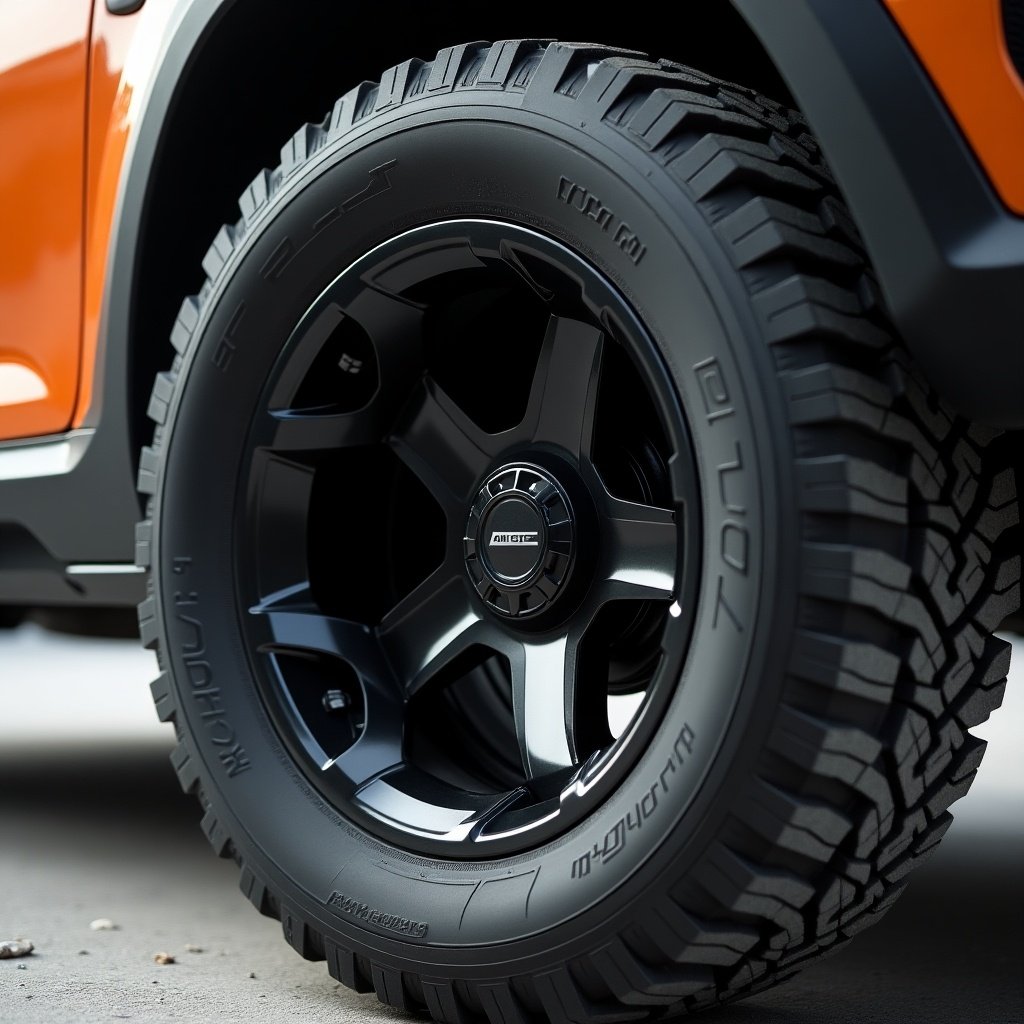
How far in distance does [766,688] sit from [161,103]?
4.31 ft

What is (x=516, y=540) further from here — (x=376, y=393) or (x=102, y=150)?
(x=102, y=150)

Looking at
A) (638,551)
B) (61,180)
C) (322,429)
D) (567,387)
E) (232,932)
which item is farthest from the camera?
(61,180)

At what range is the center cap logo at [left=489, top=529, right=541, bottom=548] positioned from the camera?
1561 millimetres

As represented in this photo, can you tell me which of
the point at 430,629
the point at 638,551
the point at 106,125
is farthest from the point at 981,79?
the point at 106,125

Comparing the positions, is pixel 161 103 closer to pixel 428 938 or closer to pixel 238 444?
pixel 238 444

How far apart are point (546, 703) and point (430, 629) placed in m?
0.23

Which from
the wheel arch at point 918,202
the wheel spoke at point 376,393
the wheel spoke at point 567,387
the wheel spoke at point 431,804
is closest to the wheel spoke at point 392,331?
the wheel spoke at point 376,393

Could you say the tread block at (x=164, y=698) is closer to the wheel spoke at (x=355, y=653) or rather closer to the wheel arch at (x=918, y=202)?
the wheel spoke at (x=355, y=653)

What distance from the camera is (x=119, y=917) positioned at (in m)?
2.11

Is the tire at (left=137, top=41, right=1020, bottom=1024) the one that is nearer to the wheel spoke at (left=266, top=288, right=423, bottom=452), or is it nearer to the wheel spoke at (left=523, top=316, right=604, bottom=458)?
the wheel spoke at (left=266, top=288, right=423, bottom=452)

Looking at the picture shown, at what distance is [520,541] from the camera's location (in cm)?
157

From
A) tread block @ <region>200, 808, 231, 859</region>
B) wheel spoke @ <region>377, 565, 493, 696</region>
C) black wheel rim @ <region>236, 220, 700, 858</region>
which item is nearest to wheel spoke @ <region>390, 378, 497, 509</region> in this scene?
black wheel rim @ <region>236, 220, 700, 858</region>

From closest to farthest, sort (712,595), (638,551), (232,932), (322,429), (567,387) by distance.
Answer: (712,595), (638,551), (567,387), (322,429), (232,932)

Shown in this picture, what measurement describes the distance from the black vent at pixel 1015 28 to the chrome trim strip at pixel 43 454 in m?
1.47
